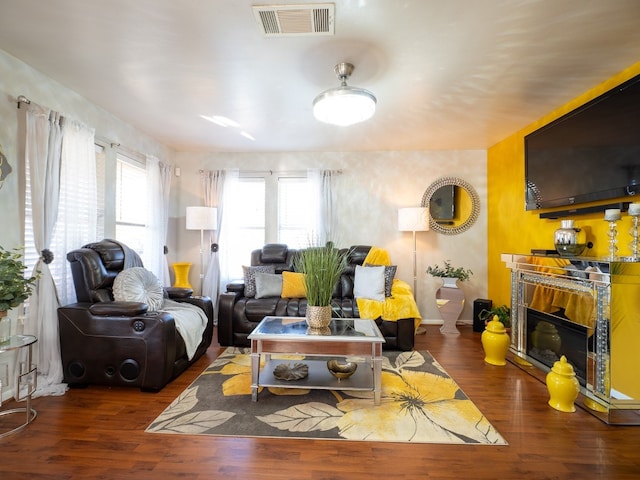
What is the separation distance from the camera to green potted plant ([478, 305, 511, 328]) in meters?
3.74

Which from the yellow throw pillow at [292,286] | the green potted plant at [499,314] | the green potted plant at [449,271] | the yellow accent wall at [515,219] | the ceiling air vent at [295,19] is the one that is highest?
the ceiling air vent at [295,19]

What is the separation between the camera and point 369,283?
3.65 m

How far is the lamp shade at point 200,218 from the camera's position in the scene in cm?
423

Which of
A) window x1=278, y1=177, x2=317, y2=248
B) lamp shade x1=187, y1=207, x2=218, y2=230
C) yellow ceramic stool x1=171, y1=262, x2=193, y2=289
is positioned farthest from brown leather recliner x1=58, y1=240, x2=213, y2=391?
window x1=278, y1=177, x2=317, y2=248

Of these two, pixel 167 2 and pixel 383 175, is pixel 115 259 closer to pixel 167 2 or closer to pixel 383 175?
pixel 167 2

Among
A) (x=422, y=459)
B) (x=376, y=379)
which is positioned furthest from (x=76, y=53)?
(x=422, y=459)

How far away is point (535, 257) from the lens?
2836 millimetres

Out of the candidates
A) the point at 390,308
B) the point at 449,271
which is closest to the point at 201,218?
the point at 390,308

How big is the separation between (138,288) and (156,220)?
156 centimetres

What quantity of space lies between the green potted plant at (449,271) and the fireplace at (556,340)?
46.7 inches

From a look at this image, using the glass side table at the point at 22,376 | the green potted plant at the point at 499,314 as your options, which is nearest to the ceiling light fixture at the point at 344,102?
the glass side table at the point at 22,376

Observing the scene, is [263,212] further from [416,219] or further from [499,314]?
[499,314]

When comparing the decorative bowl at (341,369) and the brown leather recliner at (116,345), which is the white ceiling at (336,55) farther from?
the decorative bowl at (341,369)

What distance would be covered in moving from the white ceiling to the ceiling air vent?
6cm
